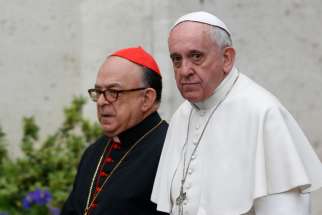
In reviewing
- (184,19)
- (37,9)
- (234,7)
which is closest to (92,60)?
(37,9)

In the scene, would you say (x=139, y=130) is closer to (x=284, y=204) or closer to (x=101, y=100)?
(x=101, y=100)

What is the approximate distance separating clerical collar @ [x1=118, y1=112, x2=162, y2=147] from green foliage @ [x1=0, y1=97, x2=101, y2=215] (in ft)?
5.67

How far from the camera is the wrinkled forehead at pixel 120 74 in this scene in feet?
16.5

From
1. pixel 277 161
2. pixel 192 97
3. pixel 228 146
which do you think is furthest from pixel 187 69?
pixel 277 161

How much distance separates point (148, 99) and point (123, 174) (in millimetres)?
416

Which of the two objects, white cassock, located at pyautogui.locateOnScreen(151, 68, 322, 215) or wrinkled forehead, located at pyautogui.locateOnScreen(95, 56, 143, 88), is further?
wrinkled forehead, located at pyautogui.locateOnScreen(95, 56, 143, 88)

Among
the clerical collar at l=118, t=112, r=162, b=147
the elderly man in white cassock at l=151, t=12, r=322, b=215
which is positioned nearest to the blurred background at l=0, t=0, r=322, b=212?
the clerical collar at l=118, t=112, r=162, b=147

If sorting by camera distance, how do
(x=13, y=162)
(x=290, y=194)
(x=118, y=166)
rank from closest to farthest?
(x=290, y=194)
(x=118, y=166)
(x=13, y=162)

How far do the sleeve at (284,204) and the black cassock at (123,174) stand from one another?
1033mm

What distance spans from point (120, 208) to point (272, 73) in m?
2.30

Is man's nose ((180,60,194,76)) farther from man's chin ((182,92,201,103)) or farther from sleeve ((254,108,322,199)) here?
sleeve ((254,108,322,199))

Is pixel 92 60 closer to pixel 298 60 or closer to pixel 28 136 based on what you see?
pixel 28 136

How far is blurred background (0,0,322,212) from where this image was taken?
22.5 ft

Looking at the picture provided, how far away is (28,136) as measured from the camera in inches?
297
